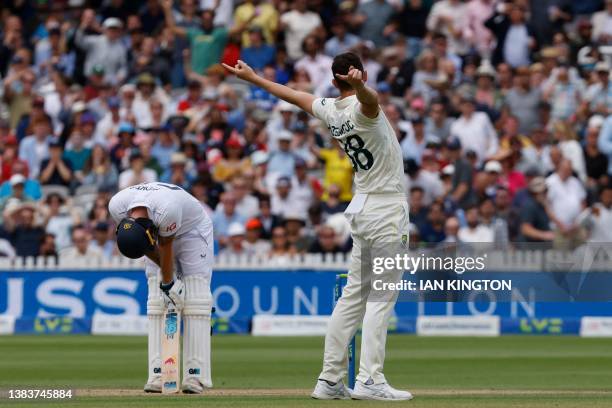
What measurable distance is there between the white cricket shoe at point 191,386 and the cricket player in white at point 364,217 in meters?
0.90

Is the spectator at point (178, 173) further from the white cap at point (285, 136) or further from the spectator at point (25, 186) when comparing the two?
the spectator at point (25, 186)

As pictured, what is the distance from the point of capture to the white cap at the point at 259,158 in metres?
20.8

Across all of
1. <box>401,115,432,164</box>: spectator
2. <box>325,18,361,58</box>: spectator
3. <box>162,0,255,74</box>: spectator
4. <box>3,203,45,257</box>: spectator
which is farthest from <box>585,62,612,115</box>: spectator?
A: <box>3,203,45,257</box>: spectator

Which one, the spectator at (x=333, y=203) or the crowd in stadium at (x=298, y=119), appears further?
the spectator at (x=333, y=203)

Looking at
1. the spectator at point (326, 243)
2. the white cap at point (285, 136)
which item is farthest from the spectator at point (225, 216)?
the spectator at point (326, 243)

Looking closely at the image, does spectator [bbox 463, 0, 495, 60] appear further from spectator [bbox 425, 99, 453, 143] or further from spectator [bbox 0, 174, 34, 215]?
spectator [bbox 0, 174, 34, 215]

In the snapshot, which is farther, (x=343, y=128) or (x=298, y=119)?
(x=298, y=119)

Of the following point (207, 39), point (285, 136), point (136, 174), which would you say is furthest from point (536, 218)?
point (207, 39)

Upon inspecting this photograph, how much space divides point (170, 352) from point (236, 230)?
31.9ft

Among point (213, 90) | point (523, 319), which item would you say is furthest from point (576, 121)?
point (213, 90)

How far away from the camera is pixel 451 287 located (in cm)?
1076

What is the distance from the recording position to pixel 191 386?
10.0 metres

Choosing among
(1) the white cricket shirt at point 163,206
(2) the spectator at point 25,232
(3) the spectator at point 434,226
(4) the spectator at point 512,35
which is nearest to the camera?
(1) the white cricket shirt at point 163,206

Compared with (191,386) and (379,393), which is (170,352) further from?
(379,393)
